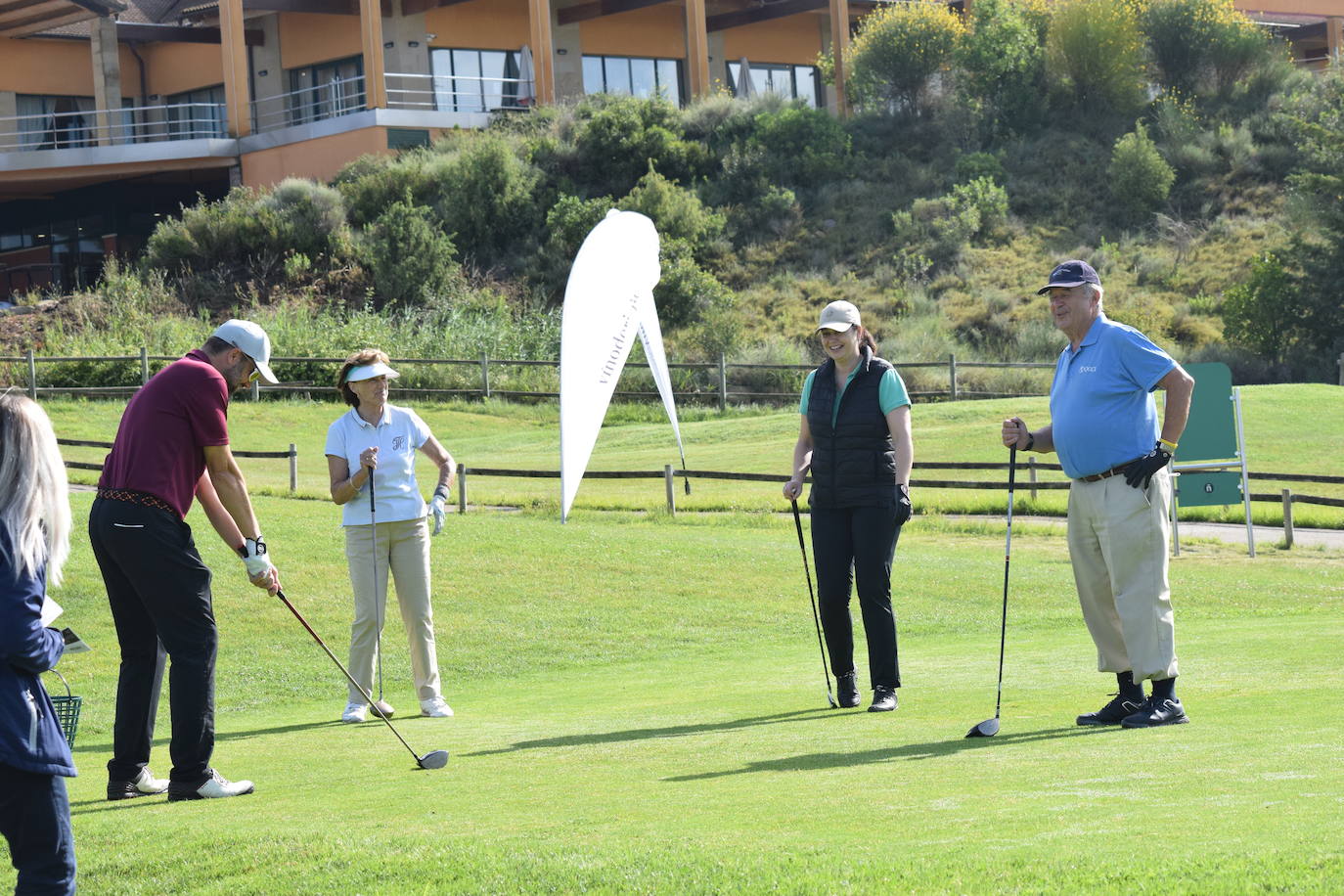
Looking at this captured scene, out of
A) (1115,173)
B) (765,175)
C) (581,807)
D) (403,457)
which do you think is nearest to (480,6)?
(765,175)

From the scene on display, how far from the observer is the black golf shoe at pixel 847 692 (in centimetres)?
890

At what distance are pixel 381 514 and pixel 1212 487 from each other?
13.6 meters

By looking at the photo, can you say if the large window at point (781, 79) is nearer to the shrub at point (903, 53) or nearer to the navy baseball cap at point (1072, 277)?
the shrub at point (903, 53)

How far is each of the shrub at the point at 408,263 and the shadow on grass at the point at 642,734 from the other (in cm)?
3618

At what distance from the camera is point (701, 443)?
108 ft

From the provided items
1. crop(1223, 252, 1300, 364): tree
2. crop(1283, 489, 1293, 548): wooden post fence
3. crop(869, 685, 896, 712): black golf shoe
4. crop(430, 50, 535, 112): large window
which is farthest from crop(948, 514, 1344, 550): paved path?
crop(430, 50, 535, 112): large window

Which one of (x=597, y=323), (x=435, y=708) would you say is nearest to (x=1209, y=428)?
(x=597, y=323)

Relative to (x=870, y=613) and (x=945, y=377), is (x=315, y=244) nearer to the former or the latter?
(x=945, y=377)

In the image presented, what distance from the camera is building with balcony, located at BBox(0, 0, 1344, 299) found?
168 feet

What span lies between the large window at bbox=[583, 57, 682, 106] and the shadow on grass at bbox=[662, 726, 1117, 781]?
2052 inches

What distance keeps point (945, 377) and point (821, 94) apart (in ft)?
87.0

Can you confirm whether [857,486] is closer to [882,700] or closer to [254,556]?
[882,700]

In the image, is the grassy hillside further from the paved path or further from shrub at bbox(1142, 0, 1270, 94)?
shrub at bbox(1142, 0, 1270, 94)

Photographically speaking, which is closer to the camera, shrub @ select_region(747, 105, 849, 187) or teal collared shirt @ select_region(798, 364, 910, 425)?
teal collared shirt @ select_region(798, 364, 910, 425)
